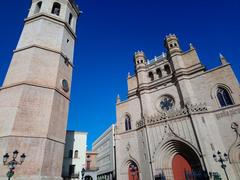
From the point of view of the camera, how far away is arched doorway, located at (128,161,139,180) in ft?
56.2

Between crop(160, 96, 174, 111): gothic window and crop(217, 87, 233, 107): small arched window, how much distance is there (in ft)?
15.7

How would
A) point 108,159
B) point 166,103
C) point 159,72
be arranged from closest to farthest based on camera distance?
point 166,103 → point 159,72 → point 108,159

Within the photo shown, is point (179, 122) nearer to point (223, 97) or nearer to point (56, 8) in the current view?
point (223, 97)

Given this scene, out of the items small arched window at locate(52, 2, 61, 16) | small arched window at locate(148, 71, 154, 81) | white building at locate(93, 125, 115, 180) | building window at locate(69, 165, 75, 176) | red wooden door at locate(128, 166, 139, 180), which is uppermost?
small arched window at locate(52, 2, 61, 16)

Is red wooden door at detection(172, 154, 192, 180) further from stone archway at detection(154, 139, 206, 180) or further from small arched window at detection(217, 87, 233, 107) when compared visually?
small arched window at detection(217, 87, 233, 107)

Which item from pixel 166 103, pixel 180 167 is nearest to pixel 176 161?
pixel 180 167

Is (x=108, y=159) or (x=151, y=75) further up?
(x=151, y=75)

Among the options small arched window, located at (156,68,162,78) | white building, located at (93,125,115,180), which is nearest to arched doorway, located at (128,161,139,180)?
small arched window, located at (156,68,162,78)

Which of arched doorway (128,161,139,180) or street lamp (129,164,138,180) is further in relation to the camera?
arched doorway (128,161,139,180)

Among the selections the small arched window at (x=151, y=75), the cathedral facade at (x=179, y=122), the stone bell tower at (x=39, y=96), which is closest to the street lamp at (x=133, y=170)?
the cathedral facade at (x=179, y=122)

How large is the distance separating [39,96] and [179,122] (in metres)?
12.9

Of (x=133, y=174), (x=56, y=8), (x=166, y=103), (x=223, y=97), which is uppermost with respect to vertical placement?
(x=56, y=8)

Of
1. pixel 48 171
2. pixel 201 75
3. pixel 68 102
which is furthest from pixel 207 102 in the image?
pixel 48 171

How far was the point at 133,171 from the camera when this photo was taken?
17250mm
